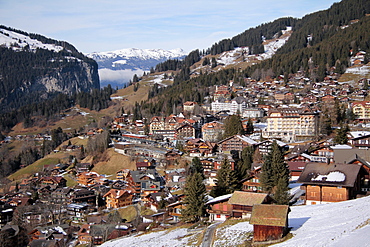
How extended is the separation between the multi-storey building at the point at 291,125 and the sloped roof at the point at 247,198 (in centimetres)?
4647

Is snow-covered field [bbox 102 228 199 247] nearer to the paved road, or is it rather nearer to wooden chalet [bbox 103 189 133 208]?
the paved road

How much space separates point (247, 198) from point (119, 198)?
1365 inches

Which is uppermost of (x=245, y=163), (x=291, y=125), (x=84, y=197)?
(x=291, y=125)

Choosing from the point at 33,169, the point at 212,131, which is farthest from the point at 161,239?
the point at 33,169

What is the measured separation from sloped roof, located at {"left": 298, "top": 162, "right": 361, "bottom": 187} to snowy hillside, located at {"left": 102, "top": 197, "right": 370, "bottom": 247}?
3.52 meters

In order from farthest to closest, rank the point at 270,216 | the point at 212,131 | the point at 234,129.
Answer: the point at 212,131
the point at 234,129
the point at 270,216

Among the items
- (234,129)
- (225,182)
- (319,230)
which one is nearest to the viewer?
(319,230)

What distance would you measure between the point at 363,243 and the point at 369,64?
124143 mm

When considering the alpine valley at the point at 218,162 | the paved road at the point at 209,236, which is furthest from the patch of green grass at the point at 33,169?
the paved road at the point at 209,236

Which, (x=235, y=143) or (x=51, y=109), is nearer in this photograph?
(x=235, y=143)

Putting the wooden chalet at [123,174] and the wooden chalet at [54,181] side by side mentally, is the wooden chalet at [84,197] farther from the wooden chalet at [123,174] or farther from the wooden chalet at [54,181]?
the wooden chalet at [54,181]

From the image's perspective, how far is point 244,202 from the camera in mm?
30859

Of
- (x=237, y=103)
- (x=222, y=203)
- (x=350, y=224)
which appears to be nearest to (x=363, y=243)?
(x=350, y=224)

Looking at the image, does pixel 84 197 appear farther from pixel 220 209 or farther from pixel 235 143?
pixel 220 209
